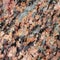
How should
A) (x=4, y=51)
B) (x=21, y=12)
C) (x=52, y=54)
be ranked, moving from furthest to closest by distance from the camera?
1. (x=21, y=12)
2. (x=4, y=51)
3. (x=52, y=54)

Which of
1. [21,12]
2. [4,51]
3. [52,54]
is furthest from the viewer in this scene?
[21,12]

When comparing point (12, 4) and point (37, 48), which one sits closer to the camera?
point (37, 48)

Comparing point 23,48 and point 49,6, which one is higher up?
point 49,6

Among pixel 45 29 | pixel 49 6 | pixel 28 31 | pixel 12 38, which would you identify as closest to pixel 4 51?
pixel 12 38

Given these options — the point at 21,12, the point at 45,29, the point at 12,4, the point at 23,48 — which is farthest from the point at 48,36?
the point at 12,4

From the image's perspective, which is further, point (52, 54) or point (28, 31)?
point (28, 31)

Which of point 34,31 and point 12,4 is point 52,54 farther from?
point 12,4

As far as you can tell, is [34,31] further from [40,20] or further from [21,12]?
[21,12]

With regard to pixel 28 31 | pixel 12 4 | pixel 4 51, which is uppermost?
pixel 12 4

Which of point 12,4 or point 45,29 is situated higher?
point 12,4
